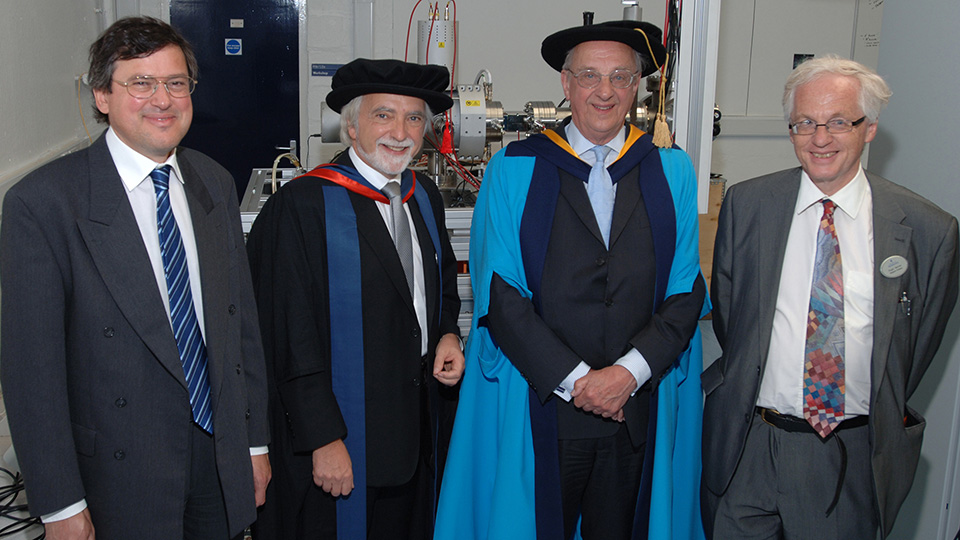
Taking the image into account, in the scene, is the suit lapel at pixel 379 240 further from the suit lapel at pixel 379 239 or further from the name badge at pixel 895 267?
the name badge at pixel 895 267

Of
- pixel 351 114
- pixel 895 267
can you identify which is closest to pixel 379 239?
pixel 351 114

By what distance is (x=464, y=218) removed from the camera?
279 cm

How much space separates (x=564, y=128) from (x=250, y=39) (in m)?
4.01

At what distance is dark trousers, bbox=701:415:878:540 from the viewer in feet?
5.84

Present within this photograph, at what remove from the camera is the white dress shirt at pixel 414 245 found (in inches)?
78.3

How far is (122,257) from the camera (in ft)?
4.68

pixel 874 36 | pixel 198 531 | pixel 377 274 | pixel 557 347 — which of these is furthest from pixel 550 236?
pixel 874 36

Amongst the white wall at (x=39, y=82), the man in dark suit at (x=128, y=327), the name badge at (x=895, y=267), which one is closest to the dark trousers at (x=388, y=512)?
the man in dark suit at (x=128, y=327)

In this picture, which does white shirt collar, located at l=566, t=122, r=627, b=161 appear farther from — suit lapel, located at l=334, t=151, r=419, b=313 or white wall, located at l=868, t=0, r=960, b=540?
white wall, located at l=868, t=0, r=960, b=540

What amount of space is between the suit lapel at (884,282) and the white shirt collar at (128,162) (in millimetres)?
1583

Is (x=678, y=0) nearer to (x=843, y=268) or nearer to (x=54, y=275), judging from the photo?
(x=843, y=268)

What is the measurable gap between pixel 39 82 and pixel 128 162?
2.66m

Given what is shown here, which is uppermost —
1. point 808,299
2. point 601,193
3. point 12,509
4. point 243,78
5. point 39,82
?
point 243,78

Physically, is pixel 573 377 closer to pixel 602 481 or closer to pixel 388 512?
pixel 602 481
